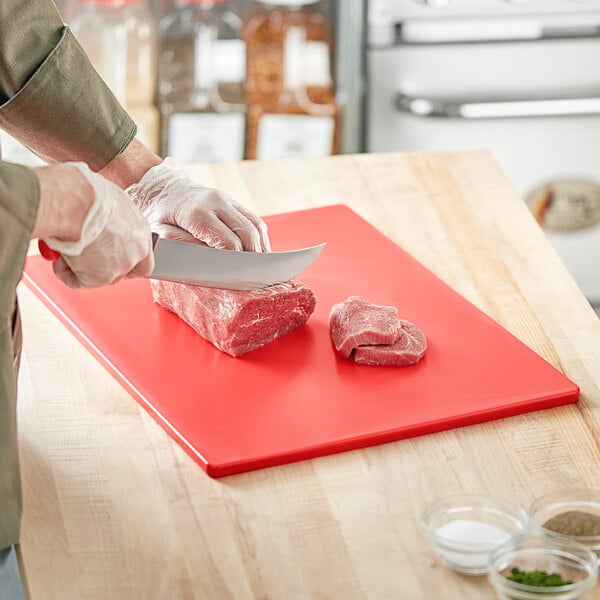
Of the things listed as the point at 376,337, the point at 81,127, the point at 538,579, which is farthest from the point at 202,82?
the point at 538,579

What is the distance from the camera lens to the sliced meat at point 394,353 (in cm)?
162

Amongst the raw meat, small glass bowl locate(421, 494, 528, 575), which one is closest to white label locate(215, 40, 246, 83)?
the raw meat

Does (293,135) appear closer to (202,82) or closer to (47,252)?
(202,82)

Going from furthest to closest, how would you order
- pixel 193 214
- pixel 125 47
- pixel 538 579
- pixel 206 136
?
pixel 206 136 < pixel 125 47 < pixel 193 214 < pixel 538 579

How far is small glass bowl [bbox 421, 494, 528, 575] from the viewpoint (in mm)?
1210

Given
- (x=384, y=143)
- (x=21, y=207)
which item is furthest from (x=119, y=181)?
(x=384, y=143)

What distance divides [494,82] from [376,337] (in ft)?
5.47

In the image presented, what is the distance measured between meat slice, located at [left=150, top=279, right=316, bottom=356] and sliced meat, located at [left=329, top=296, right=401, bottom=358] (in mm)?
61

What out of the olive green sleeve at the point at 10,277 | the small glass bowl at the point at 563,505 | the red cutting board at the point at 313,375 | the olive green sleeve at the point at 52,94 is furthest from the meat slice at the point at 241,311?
the small glass bowl at the point at 563,505

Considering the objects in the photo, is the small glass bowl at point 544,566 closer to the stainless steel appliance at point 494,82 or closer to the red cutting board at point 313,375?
the red cutting board at point 313,375

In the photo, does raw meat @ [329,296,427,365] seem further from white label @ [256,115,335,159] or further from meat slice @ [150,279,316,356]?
white label @ [256,115,335,159]

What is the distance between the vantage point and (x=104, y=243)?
1.43 m

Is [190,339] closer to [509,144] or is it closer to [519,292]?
[519,292]

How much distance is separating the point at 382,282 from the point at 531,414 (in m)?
0.43
